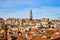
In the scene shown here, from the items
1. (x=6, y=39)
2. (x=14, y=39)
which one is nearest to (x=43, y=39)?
(x=14, y=39)

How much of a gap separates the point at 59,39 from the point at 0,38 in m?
7.17

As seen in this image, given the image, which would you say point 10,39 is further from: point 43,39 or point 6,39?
point 43,39

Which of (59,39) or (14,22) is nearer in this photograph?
(59,39)

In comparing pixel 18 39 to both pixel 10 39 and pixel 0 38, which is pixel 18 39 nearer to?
pixel 10 39

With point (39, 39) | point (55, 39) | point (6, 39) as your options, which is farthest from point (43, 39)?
point (6, 39)

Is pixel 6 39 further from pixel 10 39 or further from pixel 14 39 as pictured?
pixel 14 39

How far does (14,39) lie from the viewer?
2358 cm

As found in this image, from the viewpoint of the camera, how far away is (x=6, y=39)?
21125mm

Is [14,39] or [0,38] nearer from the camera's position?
[0,38]

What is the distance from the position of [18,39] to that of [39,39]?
2900 millimetres

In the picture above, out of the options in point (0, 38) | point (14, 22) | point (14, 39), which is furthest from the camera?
point (14, 22)

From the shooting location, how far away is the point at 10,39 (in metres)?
22.2

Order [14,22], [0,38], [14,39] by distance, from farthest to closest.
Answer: [14,22]
[14,39]
[0,38]

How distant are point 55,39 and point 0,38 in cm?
665
